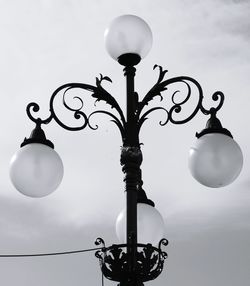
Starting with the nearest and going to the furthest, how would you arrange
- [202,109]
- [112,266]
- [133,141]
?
[112,266]
[133,141]
[202,109]

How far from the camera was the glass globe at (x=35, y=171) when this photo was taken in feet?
23.3

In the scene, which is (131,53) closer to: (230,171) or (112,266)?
(230,171)

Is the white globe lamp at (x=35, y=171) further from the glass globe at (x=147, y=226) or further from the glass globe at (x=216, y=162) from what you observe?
the glass globe at (x=216, y=162)

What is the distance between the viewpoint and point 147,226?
24.9ft

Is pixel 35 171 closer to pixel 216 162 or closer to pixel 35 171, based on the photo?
pixel 35 171

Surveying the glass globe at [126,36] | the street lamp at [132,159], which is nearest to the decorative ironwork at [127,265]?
the street lamp at [132,159]

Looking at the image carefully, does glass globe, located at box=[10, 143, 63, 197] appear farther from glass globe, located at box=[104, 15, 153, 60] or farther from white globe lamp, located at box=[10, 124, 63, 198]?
glass globe, located at box=[104, 15, 153, 60]

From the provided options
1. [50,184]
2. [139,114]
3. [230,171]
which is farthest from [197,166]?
[50,184]

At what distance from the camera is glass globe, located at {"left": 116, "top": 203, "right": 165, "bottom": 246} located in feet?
24.8

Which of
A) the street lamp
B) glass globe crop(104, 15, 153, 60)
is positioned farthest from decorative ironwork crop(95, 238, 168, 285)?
glass globe crop(104, 15, 153, 60)

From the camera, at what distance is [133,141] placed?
720cm

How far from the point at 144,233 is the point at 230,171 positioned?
1.16 meters

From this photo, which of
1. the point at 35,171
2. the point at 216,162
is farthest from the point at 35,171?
the point at 216,162

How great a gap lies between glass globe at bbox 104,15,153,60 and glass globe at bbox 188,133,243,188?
1.33 meters
